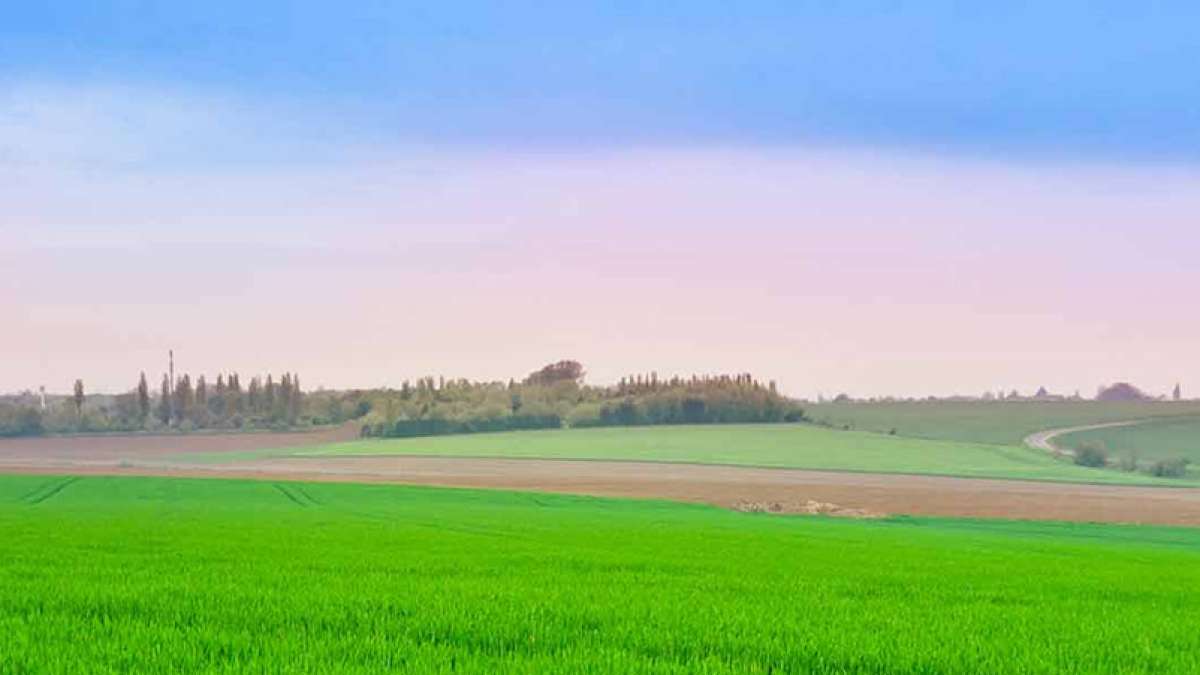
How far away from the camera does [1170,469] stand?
10444cm

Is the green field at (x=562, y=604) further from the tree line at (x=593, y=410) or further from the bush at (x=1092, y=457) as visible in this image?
the tree line at (x=593, y=410)

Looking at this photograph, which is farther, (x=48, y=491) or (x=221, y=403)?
(x=221, y=403)

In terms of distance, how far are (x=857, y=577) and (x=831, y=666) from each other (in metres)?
9.86

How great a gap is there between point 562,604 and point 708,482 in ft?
229

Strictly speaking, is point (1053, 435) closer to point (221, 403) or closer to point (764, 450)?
point (764, 450)

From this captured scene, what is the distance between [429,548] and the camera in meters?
25.9

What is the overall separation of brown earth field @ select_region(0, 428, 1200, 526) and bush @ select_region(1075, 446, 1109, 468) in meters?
22.9

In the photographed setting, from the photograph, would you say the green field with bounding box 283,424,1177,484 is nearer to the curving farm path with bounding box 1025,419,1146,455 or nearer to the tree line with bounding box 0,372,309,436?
the curving farm path with bounding box 1025,419,1146,455

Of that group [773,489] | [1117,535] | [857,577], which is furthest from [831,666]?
[773,489]

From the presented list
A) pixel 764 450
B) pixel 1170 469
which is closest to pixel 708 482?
pixel 764 450

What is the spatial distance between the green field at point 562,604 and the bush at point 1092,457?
3226 inches

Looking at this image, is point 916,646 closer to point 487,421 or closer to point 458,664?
point 458,664

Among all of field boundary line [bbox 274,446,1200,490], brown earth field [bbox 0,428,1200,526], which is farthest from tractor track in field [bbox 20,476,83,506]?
field boundary line [bbox 274,446,1200,490]

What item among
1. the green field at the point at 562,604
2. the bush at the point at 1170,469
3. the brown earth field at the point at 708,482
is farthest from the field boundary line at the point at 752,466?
the green field at the point at 562,604
